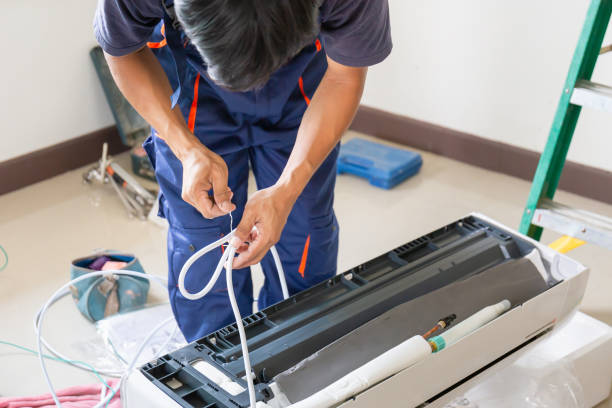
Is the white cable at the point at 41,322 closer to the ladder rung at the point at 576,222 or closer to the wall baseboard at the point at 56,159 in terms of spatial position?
the wall baseboard at the point at 56,159

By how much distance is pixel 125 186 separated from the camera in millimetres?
2479

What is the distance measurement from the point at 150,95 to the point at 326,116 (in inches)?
12.0

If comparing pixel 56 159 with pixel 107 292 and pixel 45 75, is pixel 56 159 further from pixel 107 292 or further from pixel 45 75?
pixel 107 292

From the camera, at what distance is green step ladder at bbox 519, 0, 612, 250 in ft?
5.23

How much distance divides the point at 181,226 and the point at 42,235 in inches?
43.0

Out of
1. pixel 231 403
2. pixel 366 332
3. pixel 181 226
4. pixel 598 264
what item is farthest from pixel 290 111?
pixel 598 264

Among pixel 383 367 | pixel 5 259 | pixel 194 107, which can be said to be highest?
pixel 194 107

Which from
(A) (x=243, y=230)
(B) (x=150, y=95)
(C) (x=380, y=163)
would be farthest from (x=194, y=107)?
(C) (x=380, y=163)

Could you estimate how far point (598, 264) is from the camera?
6.93ft

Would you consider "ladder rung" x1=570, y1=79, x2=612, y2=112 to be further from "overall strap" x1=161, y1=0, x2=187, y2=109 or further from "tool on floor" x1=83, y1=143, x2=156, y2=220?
"tool on floor" x1=83, y1=143, x2=156, y2=220

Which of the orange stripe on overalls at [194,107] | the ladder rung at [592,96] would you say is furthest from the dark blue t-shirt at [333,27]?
the ladder rung at [592,96]

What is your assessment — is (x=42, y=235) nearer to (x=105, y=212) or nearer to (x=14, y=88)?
(x=105, y=212)

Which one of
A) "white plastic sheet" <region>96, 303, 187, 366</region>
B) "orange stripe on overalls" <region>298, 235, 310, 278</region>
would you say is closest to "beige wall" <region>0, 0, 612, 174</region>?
"white plastic sheet" <region>96, 303, 187, 366</region>

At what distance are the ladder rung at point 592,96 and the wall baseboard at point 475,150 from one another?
88 cm
